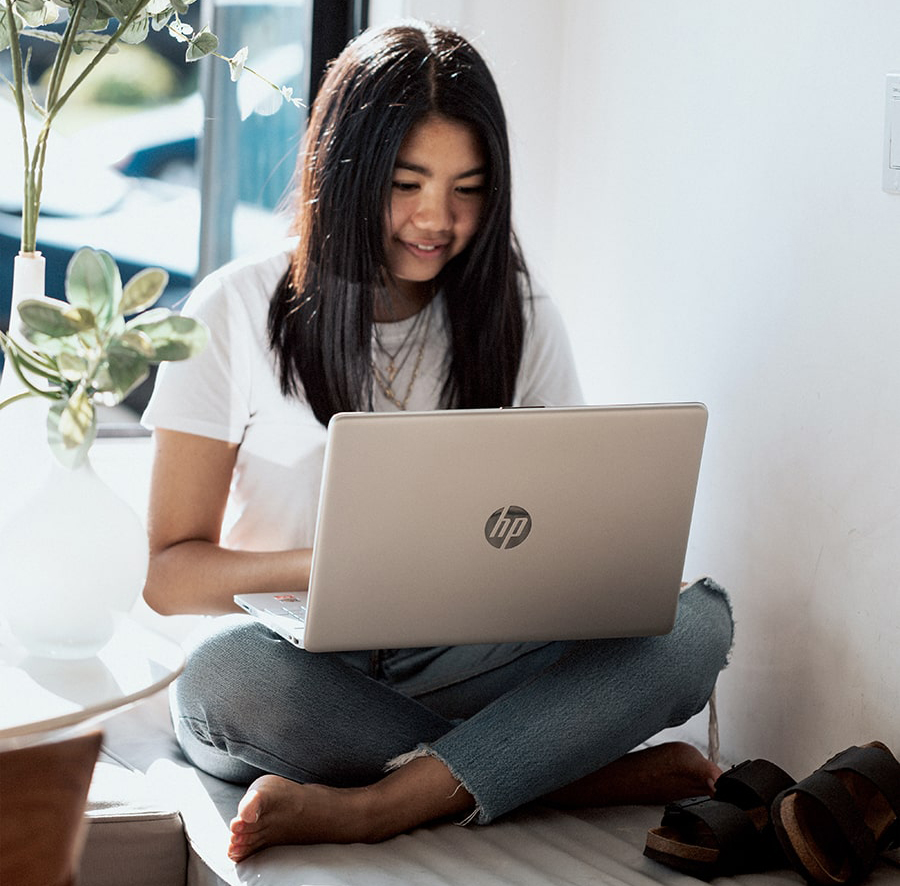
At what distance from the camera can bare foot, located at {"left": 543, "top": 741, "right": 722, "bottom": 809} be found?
1451mm

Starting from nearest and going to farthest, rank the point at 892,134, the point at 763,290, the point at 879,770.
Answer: the point at 879,770 < the point at 892,134 < the point at 763,290

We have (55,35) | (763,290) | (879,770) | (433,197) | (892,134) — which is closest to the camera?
(55,35)

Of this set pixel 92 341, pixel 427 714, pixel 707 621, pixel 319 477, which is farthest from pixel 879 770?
pixel 92 341

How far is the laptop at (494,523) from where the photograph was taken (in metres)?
1.14

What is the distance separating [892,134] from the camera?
55.8 inches

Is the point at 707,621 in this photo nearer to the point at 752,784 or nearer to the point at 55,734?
the point at 752,784

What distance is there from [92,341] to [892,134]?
952mm

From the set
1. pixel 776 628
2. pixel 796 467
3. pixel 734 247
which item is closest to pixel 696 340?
pixel 734 247

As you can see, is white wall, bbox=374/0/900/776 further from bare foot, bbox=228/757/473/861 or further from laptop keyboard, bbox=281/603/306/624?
laptop keyboard, bbox=281/603/306/624

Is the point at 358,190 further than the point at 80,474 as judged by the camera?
Yes

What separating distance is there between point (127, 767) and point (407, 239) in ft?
2.19

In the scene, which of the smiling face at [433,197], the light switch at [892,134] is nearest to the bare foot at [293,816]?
the smiling face at [433,197]

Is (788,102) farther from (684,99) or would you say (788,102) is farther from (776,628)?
(776,628)

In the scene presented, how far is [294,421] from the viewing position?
1541mm
